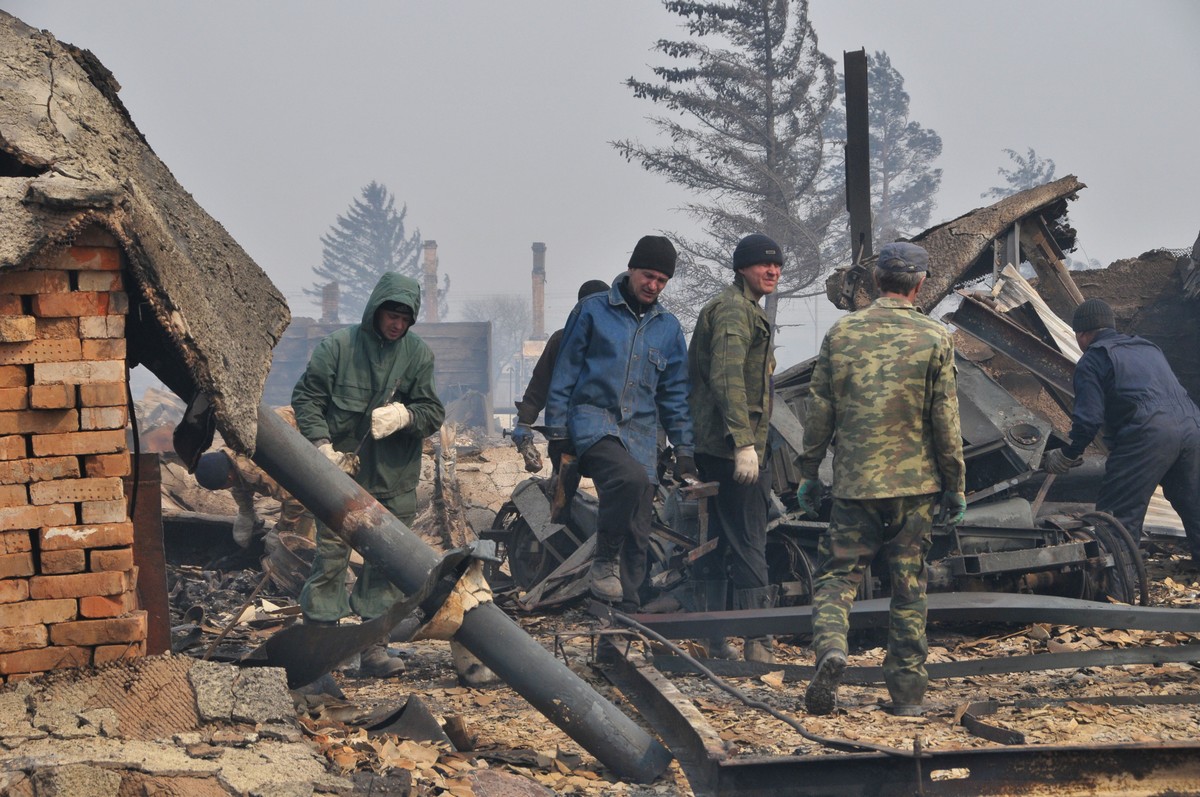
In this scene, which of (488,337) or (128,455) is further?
(488,337)

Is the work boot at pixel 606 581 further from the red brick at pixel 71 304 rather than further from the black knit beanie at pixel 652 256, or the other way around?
the red brick at pixel 71 304

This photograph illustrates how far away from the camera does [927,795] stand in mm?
3777

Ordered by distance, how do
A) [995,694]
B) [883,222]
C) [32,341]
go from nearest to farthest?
[32,341], [995,694], [883,222]

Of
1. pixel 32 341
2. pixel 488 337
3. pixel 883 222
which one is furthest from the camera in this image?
pixel 883 222

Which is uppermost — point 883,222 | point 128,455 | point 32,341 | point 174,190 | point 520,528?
point 883,222

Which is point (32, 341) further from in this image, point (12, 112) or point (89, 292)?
point (12, 112)

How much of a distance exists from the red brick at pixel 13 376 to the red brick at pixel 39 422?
9cm

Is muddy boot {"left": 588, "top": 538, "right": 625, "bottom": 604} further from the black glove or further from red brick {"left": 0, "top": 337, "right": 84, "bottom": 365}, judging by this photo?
red brick {"left": 0, "top": 337, "right": 84, "bottom": 365}

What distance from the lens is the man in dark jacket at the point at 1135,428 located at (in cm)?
752

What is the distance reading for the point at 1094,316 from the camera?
7.83 meters

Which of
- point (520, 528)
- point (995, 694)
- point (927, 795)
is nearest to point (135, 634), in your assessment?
point (927, 795)

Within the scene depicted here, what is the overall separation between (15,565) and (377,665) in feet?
8.01

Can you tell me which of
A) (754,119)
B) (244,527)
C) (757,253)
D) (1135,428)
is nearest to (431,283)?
(754,119)

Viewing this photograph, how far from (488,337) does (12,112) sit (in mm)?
35228
